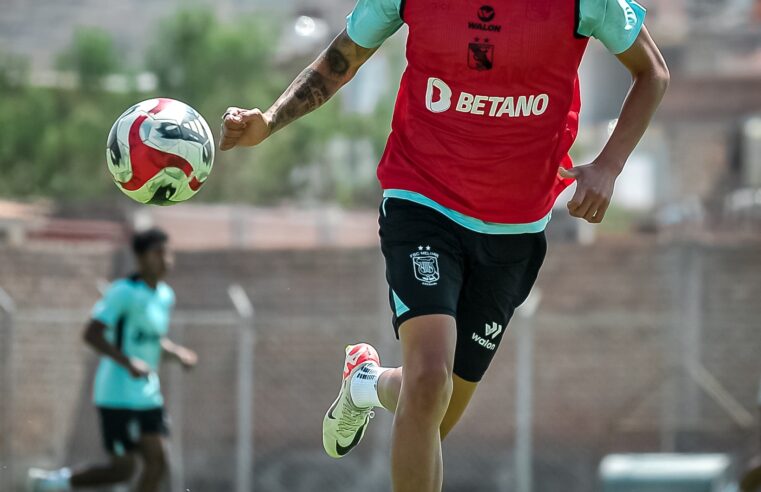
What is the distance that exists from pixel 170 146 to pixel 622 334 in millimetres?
10602

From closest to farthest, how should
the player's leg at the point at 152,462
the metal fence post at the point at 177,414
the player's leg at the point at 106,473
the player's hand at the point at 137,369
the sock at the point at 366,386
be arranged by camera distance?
1. the sock at the point at 366,386
2. the player's hand at the point at 137,369
3. the player's leg at the point at 152,462
4. the player's leg at the point at 106,473
5. the metal fence post at the point at 177,414

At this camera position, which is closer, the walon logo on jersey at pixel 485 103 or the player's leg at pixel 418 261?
the player's leg at pixel 418 261

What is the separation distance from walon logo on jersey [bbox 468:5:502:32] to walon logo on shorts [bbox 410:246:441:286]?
842 mm

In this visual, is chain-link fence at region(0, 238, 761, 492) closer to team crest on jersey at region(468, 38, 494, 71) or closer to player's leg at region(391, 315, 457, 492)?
team crest on jersey at region(468, 38, 494, 71)

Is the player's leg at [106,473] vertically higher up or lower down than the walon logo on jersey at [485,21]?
lower down

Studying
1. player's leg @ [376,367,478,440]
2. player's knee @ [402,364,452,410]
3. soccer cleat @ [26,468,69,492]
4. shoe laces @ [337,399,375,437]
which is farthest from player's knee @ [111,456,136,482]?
player's knee @ [402,364,452,410]

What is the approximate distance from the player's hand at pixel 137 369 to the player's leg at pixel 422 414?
5.40 meters

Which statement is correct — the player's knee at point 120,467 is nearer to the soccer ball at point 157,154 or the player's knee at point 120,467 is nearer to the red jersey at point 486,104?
the soccer ball at point 157,154

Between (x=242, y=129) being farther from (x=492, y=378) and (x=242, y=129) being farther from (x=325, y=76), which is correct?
(x=492, y=378)

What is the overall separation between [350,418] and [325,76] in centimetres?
155

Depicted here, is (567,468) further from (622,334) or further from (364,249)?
(364,249)

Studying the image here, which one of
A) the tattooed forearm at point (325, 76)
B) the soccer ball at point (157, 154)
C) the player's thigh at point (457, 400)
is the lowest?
the player's thigh at point (457, 400)

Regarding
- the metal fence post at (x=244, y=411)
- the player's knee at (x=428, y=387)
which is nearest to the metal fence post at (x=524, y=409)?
the metal fence post at (x=244, y=411)

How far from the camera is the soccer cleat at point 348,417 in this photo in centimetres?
609
